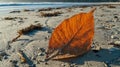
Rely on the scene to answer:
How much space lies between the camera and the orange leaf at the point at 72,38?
2664mm

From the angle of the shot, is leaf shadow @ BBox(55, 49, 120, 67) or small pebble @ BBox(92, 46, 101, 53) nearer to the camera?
leaf shadow @ BBox(55, 49, 120, 67)

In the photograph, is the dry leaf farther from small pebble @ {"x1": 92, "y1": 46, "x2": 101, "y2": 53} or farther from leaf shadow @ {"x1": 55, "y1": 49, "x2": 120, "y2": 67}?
small pebble @ {"x1": 92, "y1": 46, "x2": 101, "y2": 53}

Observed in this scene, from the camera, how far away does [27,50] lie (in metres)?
2.92

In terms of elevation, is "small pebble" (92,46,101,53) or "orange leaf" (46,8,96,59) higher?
"orange leaf" (46,8,96,59)

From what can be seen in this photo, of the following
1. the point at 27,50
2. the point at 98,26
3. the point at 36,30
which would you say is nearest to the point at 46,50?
the point at 27,50

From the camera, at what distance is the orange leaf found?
2.66 metres

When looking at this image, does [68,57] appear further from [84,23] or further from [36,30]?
[36,30]

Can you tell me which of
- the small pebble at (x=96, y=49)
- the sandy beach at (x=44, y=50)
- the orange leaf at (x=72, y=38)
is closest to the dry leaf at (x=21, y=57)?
the sandy beach at (x=44, y=50)

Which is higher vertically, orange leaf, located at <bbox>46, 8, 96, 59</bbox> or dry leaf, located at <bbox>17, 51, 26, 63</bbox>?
orange leaf, located at <bbox>46, 8, 96, 59</bbox>

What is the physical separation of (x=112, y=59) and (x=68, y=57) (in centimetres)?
41

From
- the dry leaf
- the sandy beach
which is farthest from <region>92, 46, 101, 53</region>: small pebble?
the dry leaf

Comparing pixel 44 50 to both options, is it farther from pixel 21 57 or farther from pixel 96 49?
pixel 96 49

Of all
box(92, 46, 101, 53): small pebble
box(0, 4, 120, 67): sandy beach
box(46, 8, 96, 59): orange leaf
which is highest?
box(46, 8, 96, 59): orange leaf

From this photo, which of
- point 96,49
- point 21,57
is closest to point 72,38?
point 96,49
